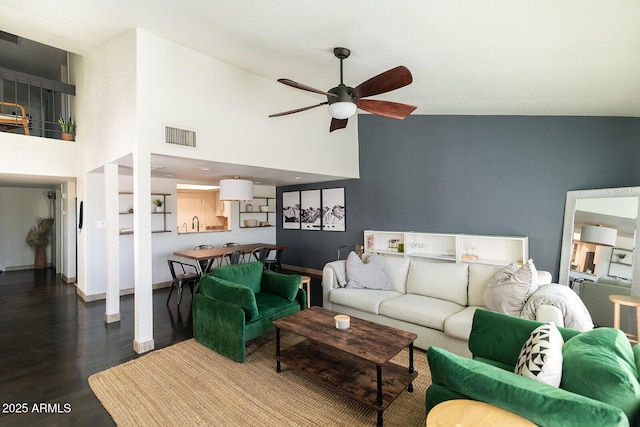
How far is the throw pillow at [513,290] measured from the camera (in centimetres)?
276

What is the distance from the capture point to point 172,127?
3.37 m

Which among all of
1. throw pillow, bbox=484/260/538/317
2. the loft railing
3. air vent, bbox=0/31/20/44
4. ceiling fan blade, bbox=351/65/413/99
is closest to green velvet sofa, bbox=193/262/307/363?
throw pillow, bbox=484/260/538/317

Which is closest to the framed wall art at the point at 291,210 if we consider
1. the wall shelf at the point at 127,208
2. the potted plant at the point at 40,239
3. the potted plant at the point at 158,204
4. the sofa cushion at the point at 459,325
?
the wall shelf at the point at 127,208

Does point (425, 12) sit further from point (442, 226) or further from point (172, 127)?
point (442, 226)

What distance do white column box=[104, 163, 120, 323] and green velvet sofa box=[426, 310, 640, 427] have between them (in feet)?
13.9

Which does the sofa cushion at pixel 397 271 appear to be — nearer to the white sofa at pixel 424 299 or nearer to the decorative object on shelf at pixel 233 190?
the white sofa at pixel 424 299

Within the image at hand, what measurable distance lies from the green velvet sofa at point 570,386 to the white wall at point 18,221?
32.2 ft

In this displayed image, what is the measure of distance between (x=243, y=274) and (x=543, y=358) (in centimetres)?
307

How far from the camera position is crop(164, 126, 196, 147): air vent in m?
3.34

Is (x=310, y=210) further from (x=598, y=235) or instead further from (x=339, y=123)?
(x=598, y=235)

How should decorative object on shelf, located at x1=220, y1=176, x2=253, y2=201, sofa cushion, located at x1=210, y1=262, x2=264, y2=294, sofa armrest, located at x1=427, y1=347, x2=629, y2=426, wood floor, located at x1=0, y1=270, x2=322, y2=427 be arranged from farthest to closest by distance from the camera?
decorative object on shelf, located at x1=220, y1=176, x2=253, y2=201, sofa cushion, located at x1=210, y1=262, x2=264, y2=294, wood floor, located at x1=0, y1=270, x2=322, y2=427, sofa armrest, located at x1=427, y1=347, x2=629, y2=426

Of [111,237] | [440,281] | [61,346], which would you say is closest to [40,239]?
[111,237]

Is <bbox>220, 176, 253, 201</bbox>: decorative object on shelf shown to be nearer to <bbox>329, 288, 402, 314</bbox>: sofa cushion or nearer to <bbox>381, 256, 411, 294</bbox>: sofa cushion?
<bbox>329, 288, 402, 314</bbox>: sofa cushion

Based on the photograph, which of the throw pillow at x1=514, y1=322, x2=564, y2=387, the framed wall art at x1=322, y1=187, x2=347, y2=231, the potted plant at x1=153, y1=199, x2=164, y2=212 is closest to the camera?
the throw pillow at x1=514, y1=322, x2=564, y2=387
